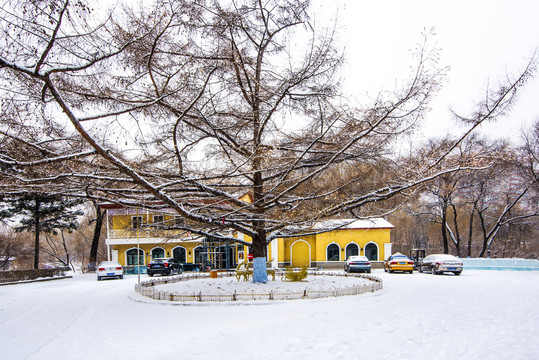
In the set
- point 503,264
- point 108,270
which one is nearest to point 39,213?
point 108,270

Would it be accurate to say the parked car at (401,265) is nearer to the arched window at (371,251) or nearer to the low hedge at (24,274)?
the arched window at (371,251)

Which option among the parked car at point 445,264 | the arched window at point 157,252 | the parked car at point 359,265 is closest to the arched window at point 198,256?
the arched window at point 157,252

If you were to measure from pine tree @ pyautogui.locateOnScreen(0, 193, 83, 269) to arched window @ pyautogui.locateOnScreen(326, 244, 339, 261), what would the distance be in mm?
19701

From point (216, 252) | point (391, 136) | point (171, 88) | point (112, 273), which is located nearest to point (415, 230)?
point (216, 252)

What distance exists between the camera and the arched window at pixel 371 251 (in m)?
32.7

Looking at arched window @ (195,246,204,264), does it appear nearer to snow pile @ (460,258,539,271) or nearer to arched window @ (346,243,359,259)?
arched window @ (346,243,359,259)

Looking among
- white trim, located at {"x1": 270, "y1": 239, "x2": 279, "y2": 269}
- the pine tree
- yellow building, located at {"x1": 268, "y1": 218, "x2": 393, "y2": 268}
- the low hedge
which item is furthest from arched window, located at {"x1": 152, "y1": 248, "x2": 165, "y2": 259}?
white trim, located at {"x1": 270, "y1": 239, "x2": 279, "y2": 269}

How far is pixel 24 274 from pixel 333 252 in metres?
22.3

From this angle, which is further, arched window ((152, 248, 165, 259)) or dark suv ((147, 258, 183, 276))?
arched window ((152, 248, 165, 259))

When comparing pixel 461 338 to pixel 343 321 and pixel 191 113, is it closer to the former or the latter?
pixel 343 321

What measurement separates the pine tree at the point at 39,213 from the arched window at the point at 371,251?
22.8 metres

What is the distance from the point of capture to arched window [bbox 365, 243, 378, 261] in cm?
3266

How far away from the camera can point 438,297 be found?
510 inches

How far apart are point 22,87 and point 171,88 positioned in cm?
398
